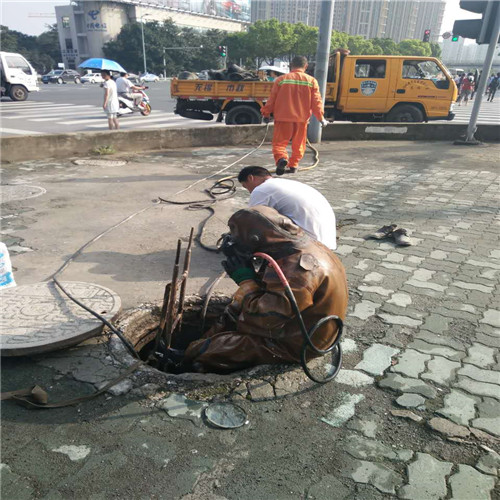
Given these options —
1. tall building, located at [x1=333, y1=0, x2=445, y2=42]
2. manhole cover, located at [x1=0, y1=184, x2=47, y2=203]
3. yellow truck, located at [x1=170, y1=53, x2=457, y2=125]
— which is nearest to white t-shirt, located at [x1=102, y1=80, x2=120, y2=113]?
yellow truck, located at [x1=170, y1=53, x2=457, y2=125]

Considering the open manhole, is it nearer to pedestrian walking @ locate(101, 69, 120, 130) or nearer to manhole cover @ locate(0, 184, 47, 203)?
manhole cover @ locate(0, 184, 47, 203)

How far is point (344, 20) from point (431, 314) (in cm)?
11424

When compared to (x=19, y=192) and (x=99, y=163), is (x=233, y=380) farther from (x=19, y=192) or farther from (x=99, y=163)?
(x=99, y=163)

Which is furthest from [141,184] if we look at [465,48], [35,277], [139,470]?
[465,48]

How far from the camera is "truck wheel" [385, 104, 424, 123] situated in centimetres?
1302

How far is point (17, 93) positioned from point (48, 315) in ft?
73.3

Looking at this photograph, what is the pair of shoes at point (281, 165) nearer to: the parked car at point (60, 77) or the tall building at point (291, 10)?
the parked car at point (60, 77)

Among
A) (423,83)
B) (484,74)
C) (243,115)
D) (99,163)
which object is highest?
(484,74)

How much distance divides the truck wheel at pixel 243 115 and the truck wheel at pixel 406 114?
14.1ft

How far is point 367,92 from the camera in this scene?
13062mm

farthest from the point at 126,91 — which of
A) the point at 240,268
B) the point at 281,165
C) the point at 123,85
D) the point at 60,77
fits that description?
the point at 60,77

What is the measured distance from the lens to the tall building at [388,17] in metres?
97.8

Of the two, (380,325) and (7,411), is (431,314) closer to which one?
(380,325)

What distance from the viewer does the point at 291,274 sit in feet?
7.55
